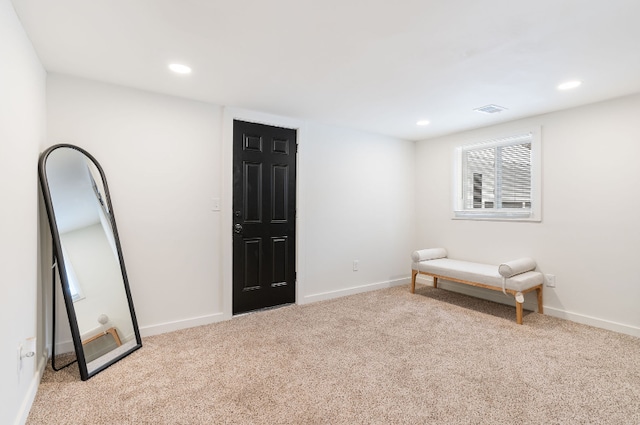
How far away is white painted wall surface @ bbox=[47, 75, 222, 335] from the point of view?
262 cm

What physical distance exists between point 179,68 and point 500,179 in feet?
12.0

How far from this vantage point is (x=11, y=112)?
165 centimetres

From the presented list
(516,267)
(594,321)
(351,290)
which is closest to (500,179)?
(516,267)

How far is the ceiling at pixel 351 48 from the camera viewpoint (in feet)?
5.59

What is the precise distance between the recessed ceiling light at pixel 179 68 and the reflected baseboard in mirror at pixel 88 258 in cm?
95

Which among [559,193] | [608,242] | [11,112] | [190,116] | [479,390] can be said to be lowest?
[479,390]

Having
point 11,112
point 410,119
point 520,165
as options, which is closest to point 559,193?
point 520,165

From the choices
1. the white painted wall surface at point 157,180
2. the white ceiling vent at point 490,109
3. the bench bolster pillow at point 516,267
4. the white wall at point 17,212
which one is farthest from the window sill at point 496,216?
the white wall at point 17,212

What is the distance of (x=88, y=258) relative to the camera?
2418 millimetres

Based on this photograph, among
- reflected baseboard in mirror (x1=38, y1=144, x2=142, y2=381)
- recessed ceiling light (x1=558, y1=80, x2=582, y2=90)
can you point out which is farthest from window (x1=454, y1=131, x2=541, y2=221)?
reflected baseboard in mirror (x1=38, y1=144, x2=142, y2=381)

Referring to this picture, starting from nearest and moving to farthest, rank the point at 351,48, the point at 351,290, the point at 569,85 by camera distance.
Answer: the point at 351,48 < the point at 569,85 < the point at 351,290

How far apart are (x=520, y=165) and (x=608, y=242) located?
116cm

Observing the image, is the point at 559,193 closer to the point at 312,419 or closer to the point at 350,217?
the point at 350,217

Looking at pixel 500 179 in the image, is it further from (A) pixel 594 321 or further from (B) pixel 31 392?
(B) pixel 31 392
